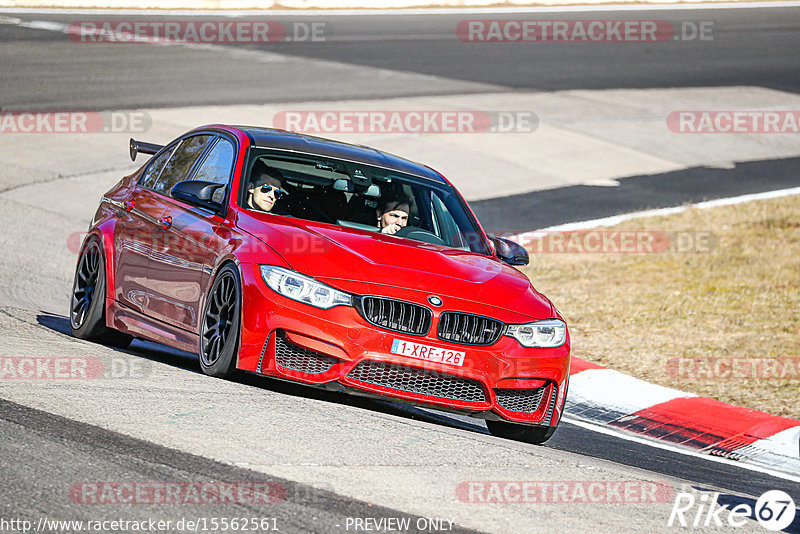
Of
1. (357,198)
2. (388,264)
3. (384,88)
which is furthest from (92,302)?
(384,88)

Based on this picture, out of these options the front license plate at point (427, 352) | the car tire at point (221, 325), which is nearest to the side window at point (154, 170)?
the car tire at point (221, 325)

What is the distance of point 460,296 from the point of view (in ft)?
22.6

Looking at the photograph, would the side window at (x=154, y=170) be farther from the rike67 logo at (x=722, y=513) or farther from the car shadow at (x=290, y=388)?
the rike67 logo at (x=722, y=513)

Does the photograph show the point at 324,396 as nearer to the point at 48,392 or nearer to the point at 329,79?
the point at 48,392

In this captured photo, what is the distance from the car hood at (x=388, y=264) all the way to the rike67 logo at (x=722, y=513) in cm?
173

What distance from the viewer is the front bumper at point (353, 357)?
655 centimetres

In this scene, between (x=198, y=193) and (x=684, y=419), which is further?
(x=684, y=419)

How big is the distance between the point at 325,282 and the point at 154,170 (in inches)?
108

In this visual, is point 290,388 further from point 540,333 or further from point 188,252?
point 540,333

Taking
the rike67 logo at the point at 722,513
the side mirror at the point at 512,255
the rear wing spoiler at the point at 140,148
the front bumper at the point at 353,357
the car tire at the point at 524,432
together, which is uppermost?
the rear wing spoiler at the point at 140,148

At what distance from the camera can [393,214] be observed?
8.01 meters

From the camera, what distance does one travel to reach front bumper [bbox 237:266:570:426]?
21.5ft

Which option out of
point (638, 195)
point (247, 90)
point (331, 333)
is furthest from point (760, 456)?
point (247, 90)

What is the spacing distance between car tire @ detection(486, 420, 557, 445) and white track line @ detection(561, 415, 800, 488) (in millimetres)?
1076
